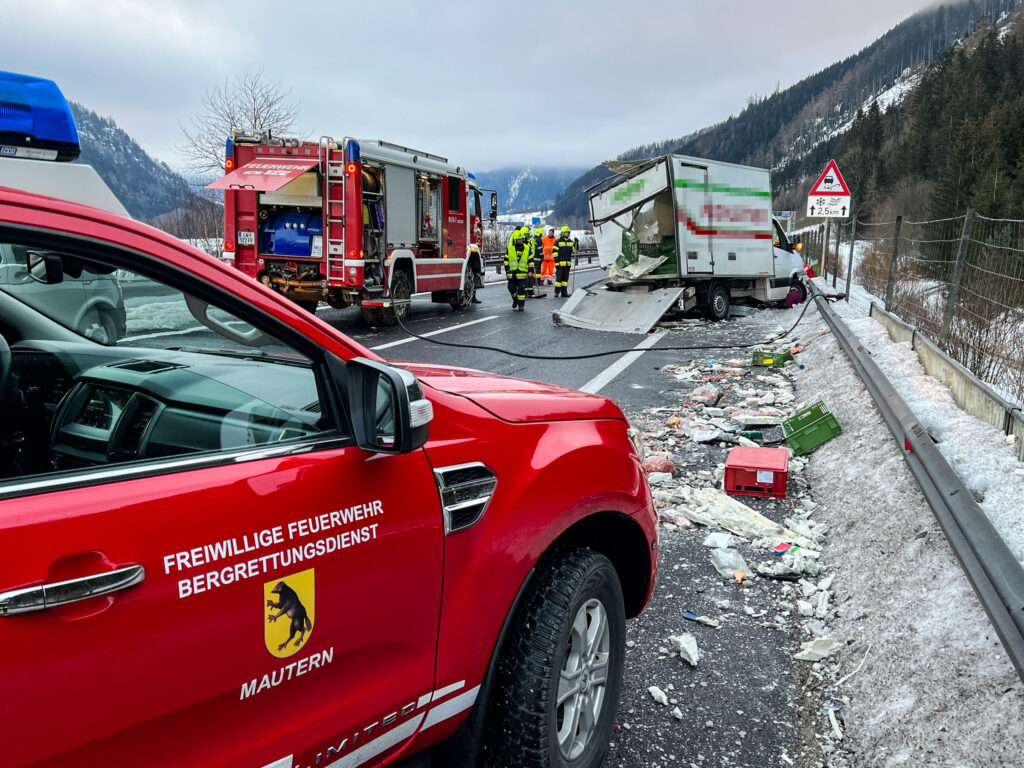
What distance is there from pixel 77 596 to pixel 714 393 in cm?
738

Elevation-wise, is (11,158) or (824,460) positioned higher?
(11,158)

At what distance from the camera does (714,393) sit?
26.3 feet

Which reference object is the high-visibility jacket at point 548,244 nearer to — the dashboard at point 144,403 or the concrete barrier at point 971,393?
the concrete barrier at point 971,393

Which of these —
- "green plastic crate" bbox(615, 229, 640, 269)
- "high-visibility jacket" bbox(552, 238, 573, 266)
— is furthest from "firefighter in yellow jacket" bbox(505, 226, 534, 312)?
"high-visibility jacket" bbox(552, 238, 573, 266)

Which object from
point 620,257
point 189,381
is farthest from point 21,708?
point 620,257

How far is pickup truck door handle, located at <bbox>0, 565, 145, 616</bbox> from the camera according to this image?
1.14m

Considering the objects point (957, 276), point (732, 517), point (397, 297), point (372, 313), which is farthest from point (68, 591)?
point (397, 297)

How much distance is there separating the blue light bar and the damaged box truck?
12.1 meters

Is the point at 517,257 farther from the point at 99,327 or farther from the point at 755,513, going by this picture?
the point at 99,327

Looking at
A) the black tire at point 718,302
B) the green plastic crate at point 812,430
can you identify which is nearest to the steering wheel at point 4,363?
the green plastic crate at point 812,430

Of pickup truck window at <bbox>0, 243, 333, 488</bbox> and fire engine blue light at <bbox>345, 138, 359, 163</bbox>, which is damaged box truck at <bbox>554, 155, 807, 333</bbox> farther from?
pickup truck window at <bbox>0, 243, 333, 488</bbox>

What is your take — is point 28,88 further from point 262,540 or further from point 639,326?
point 639,326

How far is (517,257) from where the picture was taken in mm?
17250

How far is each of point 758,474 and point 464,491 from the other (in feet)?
12.1
